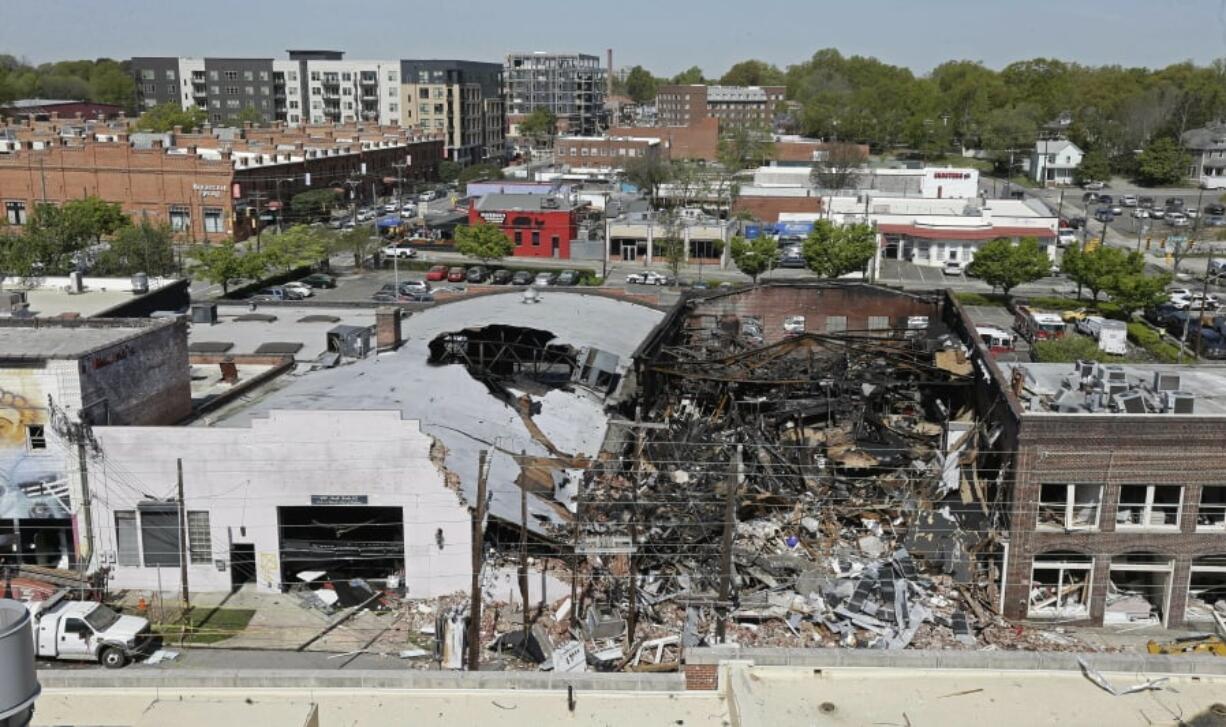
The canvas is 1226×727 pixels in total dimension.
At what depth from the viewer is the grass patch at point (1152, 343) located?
44.1 m

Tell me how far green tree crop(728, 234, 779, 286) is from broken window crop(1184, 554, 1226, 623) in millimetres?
37230

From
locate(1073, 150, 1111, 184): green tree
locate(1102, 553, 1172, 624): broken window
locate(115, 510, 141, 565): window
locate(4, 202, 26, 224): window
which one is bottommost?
locate(1102, 553, 1172, 624): broken window

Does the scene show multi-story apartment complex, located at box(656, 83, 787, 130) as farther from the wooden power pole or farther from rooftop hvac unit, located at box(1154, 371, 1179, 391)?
the wooden power pole

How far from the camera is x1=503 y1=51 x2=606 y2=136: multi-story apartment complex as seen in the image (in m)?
159

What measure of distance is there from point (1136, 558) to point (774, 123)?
14921 cm

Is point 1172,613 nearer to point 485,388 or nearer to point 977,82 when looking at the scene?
point 485,388

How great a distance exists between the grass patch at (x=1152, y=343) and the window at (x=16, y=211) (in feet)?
211

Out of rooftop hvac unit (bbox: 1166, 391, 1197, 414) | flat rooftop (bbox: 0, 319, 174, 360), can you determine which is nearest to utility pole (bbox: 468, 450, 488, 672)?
flat rooftop (bbox: 0, 319, 174, 360)

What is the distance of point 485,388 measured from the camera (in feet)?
77.1

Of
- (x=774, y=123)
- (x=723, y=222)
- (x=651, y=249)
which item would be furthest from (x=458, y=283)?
(x=774, y=123)

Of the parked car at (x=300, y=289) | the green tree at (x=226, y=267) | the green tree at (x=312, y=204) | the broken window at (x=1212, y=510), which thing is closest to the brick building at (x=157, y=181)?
the green tree at (x=312, y=204)

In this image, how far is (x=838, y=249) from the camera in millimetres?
56125

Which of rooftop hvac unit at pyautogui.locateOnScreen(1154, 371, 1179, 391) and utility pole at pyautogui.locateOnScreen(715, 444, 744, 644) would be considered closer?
utility pole at pyautogui.locateOnScreen(715, 444, 744, 644)

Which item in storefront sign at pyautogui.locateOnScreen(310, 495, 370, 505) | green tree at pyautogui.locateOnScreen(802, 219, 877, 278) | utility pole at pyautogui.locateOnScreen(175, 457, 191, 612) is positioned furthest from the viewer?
green tree at pyautogui.locateOnScreen(802, 219, 877, 278)
